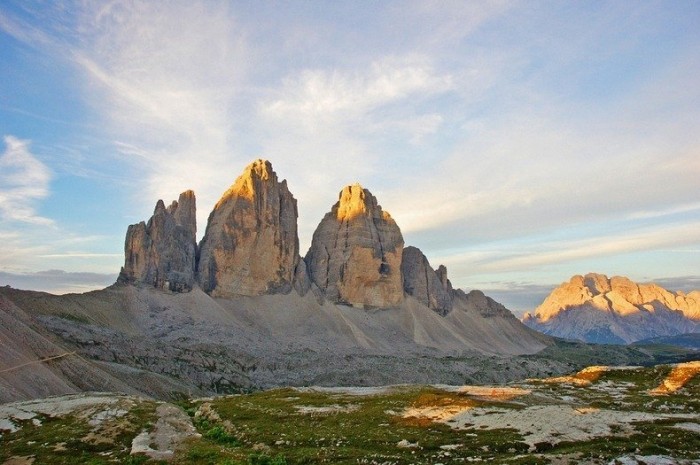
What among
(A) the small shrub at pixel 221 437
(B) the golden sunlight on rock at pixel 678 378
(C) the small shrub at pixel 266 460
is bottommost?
(B) the golden sunlight on rock at pixel 678 378

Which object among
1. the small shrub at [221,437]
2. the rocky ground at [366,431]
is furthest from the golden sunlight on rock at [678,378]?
the small shrub at [221,437]

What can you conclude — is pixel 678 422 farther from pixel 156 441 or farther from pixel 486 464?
pixel 156 441

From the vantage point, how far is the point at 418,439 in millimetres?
38156

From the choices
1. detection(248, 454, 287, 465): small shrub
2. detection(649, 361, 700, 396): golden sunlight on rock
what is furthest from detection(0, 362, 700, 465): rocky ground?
detection(649, 361, 700, 396): golden sunlight on rock

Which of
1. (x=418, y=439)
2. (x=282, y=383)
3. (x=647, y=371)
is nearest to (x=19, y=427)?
(x=418, y=439)

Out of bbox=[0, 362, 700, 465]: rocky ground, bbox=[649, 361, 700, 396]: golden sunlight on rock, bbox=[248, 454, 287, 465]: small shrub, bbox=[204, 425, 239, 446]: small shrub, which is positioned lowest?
bbox=[649, 361, 700, 396]: golden sunlight on rock

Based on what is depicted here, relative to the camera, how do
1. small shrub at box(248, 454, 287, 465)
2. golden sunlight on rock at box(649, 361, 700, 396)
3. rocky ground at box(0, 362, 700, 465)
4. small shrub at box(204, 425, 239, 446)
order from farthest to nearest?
golden sunlight on rock at box(649, 361, 700, 396)
small shrub at box(204, 425, 239, 446)
rocky ground at box(0, 362, 700, 465)
small shrub at box(248, 454, 287, 465)

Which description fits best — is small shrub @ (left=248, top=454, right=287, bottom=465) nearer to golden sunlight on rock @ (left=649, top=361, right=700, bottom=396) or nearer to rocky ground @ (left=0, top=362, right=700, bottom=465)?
rocky ground @ (left=0, top=362, right=700, bottom=465)

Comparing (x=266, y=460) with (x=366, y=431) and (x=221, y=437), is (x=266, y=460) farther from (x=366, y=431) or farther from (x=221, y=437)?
(x=221, y=437)

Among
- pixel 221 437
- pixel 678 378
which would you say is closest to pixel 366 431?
pixel 221 437

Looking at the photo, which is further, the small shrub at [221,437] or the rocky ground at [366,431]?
the small shrub at [221,437]

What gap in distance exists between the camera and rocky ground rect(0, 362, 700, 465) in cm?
3234

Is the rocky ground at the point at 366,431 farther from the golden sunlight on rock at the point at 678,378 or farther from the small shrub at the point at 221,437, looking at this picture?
the golden sunlight on rock at the point at 678,378

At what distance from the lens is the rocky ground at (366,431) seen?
32.3 m
